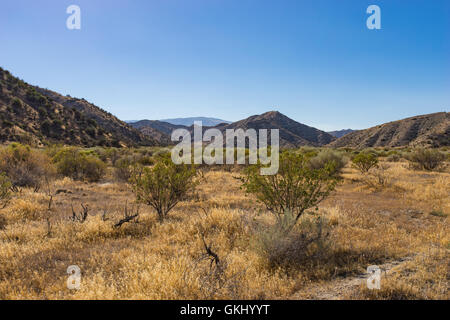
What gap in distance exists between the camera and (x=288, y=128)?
92.2 m

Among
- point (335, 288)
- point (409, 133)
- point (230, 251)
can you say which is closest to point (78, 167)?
point (230, 251)

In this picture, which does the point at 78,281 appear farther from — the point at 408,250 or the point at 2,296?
the point at 408,250

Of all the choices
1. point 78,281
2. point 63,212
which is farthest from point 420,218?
point 63,212

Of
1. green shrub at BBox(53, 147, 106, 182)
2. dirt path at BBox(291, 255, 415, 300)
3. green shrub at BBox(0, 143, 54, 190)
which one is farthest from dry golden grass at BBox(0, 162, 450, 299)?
green shrub at BBox(53, 147, 106, 182)

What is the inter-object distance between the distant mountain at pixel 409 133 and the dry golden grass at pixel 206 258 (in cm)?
5928

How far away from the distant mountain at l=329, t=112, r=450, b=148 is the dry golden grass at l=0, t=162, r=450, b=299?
194 ft

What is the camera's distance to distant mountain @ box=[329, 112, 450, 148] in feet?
179

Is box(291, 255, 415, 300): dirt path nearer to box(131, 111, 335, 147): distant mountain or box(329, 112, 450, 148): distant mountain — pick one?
box(329, 112, 450, 148): distant mountain

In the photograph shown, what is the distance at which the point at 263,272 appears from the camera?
4.12 m

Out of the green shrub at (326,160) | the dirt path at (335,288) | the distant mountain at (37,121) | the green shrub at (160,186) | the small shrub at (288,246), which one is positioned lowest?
the dirt path at (335,288)

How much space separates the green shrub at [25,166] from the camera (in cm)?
1215

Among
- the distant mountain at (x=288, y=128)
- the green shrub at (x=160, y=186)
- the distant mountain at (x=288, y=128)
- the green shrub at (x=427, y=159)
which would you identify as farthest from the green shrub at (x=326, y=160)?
the distant mountain at (x=288, y=128)

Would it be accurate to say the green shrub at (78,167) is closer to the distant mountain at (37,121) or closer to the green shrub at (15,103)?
the distant mountain at (37,121)

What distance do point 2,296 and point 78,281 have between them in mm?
933
